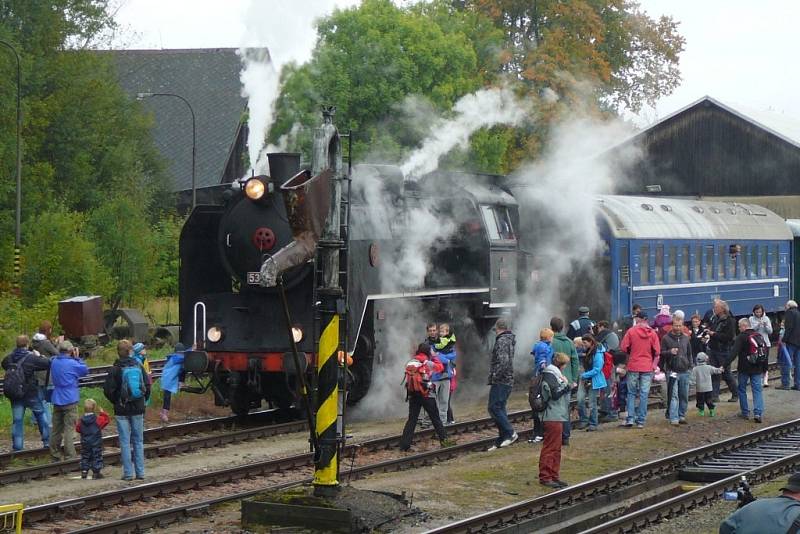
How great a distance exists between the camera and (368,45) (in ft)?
107

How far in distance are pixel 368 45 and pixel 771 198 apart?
17.0 m

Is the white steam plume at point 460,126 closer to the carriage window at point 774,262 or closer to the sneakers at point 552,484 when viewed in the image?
the sneakers at point 552,484

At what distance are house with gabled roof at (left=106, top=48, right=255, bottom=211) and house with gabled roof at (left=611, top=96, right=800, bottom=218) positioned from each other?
50.3ft

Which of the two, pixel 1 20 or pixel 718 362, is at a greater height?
pixel 1 20

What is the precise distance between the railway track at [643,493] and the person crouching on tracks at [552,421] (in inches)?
16.2

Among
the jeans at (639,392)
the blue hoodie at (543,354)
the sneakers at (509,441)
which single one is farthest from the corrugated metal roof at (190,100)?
the blue hoodie at (543,354)

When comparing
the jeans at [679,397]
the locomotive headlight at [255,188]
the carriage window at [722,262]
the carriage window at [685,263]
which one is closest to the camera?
the locomotive headlight at [255,188]

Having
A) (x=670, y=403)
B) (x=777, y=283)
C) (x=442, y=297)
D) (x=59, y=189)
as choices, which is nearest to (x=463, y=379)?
(x=442, y=297)

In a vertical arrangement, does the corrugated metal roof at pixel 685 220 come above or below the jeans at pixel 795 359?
above

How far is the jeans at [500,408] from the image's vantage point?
14594 millimetres

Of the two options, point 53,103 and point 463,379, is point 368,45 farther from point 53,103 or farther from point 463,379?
point 463,379

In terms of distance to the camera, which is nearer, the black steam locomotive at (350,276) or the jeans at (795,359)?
the black steam locomotive at (350,276)

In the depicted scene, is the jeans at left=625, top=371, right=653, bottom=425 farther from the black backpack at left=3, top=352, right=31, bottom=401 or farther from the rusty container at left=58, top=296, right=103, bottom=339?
the rusty container at left=58, top=296, right=103, bottom=339

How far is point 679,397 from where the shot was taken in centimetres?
1730
